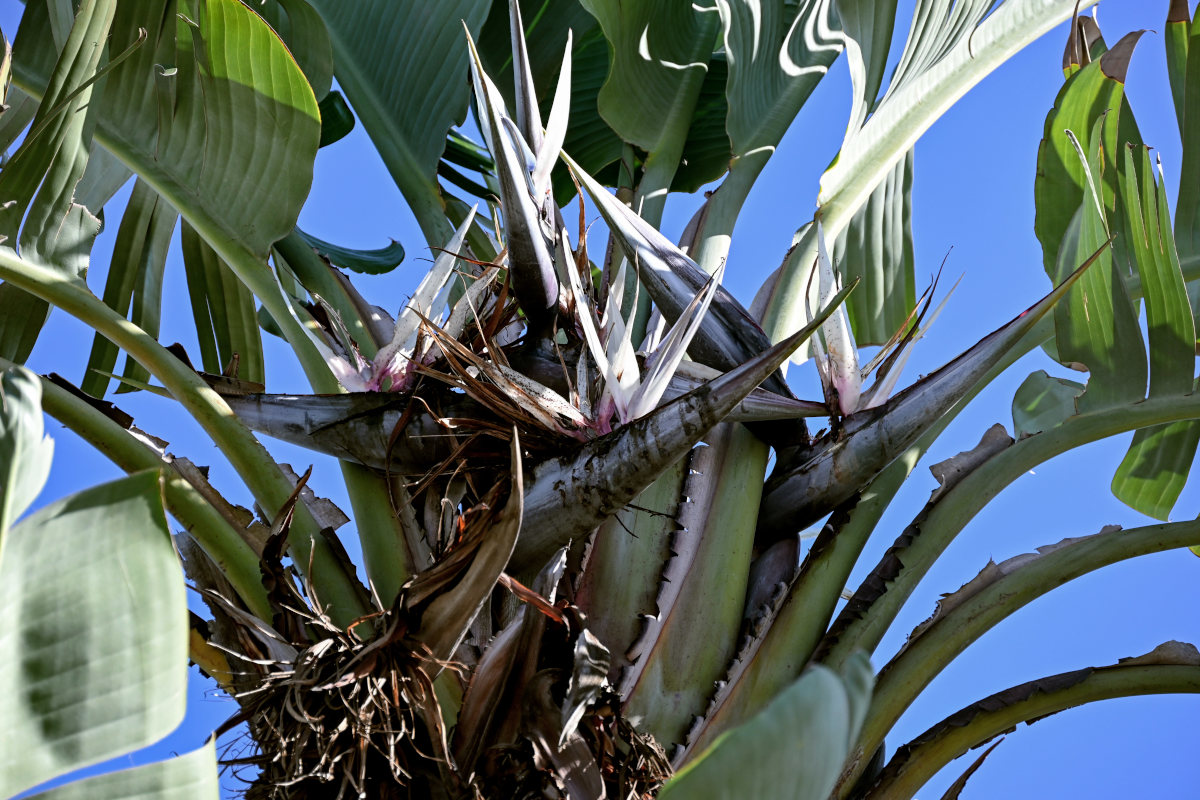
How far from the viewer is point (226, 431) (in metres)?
0.92

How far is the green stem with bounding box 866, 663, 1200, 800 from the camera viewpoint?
0.91 metres

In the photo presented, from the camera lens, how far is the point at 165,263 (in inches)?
56.3

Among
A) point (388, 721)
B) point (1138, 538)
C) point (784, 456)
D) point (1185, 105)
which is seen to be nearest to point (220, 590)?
point (388, 721)

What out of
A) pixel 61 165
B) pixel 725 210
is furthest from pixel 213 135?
pixel 725 210

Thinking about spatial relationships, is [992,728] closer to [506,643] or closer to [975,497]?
[975,497]

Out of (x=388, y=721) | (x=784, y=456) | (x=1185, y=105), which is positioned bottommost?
(x=388, y=721)

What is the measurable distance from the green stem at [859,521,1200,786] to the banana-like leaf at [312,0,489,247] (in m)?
0.78

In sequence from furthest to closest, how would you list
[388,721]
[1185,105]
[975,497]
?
[1185,105], [975,497], [388,721]

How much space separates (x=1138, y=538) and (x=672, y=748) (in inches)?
18.4

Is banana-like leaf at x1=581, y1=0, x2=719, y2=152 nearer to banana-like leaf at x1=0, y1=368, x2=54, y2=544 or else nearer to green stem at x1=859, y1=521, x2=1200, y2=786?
green stem at x1=859, y1=521, x2=1200, y2=786

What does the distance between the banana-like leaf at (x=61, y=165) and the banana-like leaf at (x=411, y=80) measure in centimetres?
40

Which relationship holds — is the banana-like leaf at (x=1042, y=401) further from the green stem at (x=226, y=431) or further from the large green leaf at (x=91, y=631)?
the large green leaf at (x=91, y=631)

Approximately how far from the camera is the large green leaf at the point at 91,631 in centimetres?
46

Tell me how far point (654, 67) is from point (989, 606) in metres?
0.83
